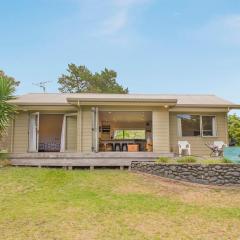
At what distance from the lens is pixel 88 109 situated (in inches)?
556

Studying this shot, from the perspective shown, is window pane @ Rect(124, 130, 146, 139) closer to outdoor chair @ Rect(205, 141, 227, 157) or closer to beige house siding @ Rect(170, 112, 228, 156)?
beige house siding @ Rect(170, 112, 228, 156)

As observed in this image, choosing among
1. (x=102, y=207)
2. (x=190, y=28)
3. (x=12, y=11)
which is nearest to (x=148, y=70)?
(x=190, y=28)

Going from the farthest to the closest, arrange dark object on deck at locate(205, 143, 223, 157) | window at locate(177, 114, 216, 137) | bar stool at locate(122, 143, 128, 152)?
bar stool at locate(122, 143, 128, 152)
window at locate(177, 114, 216, 137)
dark object on deck at locate(205, 143, 223, 157)

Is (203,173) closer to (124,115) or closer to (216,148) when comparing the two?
(216,148)

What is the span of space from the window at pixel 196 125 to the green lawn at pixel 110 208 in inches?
195

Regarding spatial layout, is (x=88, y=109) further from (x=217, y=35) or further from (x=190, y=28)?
(x=217, y=35)

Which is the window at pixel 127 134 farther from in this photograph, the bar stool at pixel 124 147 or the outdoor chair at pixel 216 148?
the outdoor chair at pixel 216 148

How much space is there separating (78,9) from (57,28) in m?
3.57

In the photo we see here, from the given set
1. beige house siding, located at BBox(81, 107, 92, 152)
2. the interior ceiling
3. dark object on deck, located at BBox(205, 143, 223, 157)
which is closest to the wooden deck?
beige house siding, located at BBox(81, 107, 92, 152)

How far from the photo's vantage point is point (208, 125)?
15500 millimetres

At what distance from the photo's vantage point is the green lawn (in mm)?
5773

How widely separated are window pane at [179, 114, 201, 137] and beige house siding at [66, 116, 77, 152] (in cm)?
547

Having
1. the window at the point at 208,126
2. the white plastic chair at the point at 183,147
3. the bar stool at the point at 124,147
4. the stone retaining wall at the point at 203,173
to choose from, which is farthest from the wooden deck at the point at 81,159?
the bar stool at the point at 124,147

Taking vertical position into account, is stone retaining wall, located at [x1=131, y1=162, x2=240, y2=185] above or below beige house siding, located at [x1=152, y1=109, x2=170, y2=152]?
below
